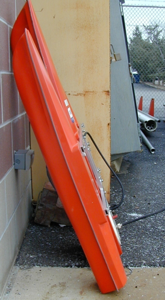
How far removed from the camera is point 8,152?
2.25 metres

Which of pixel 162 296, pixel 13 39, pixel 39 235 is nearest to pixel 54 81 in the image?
pixel 13 39

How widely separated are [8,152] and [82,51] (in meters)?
1.34

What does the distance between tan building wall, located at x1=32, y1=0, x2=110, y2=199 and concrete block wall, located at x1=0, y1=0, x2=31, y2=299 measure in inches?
17.0

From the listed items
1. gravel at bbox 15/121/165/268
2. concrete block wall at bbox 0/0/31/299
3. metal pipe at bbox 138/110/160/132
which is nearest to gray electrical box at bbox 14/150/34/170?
concrete block wall at bbox 0/0/31/299

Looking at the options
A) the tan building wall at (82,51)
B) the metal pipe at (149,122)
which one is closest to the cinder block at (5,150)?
the tan building wall at (82,51)

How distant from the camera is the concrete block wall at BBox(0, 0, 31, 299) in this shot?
2088mm

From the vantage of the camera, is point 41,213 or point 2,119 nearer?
point 2,119

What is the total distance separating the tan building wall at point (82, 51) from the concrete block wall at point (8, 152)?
43 cm

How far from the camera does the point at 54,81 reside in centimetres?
240

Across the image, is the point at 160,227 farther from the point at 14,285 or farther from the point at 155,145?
the point at 155,145

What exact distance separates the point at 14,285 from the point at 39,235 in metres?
0.68

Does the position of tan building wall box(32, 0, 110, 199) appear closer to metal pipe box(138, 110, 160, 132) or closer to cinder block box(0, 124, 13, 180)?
cinder block box(0, 124, 13, 180)

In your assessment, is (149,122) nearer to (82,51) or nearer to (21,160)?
(82,51)

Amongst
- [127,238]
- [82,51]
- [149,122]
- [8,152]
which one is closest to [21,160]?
[8,152]
